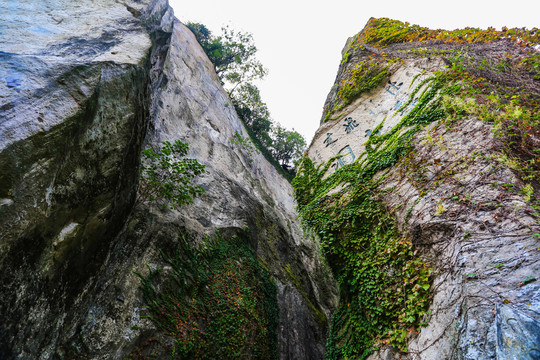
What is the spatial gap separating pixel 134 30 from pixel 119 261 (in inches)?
195

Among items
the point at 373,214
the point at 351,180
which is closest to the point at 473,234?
the point at 373,214

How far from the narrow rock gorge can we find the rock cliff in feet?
0.08

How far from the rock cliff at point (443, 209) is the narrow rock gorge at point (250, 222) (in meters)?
0.03

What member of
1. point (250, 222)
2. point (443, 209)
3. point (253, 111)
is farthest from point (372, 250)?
point (253, 111)

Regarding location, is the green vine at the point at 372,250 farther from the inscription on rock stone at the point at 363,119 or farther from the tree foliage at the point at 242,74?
the tree foliage at the point at 242,74

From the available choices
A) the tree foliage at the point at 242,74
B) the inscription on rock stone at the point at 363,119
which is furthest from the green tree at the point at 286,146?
the inscription on rock stone at the point at 363,119

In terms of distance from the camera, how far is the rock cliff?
8.77 feet

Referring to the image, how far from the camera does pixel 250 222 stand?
8062mm

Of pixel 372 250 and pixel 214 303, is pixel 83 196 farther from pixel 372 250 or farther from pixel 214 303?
pixel 372 250

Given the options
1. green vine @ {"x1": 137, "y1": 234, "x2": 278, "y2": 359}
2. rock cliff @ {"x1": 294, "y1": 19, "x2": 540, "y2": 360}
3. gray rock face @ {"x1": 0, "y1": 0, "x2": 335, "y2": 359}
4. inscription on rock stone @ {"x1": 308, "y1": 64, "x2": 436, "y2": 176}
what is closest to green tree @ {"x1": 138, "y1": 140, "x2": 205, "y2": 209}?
gray rock face @ {"x1": 0, "y1": 0, "x2": 335, "y2": 359}

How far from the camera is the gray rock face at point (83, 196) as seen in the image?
2.91 meters

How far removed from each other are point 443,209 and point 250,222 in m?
5.47

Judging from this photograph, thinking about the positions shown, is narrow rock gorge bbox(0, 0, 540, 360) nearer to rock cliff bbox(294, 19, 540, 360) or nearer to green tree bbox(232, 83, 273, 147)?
rock cliff bbox(294, 19, 540, 360)

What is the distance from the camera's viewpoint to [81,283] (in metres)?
4.16
